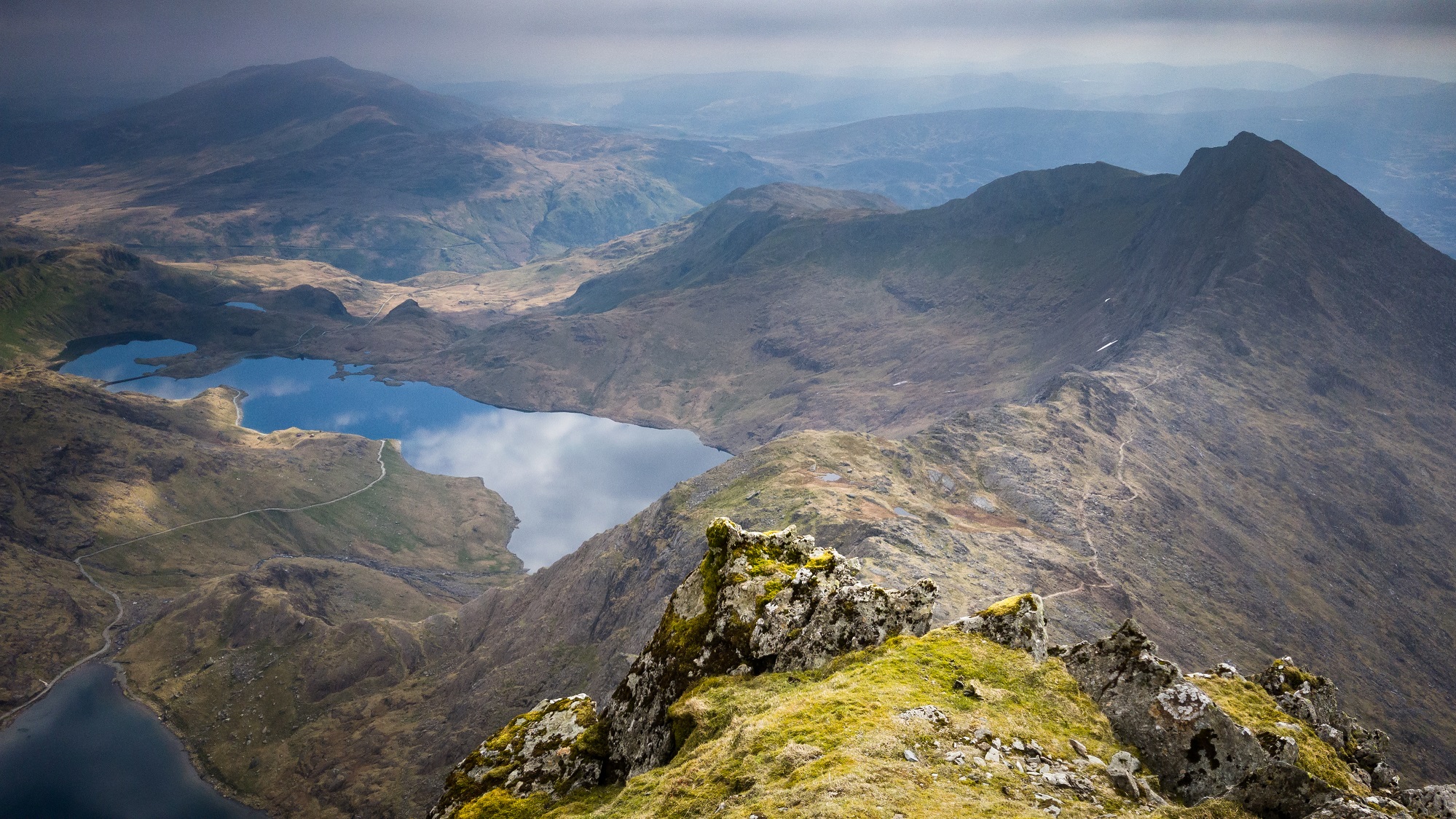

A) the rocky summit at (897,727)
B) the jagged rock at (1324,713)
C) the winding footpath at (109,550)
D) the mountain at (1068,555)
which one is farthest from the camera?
the winding footpath at (109,550)

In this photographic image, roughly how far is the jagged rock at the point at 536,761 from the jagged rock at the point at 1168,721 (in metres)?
15.6

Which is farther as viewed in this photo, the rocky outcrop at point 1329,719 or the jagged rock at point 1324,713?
the jagged rock at point 1324,713

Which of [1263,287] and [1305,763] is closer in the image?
[1305,763]

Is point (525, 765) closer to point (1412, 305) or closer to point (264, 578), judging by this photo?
point (264, 578)

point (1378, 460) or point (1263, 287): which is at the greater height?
point (1263, 287)

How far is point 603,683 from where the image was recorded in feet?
255

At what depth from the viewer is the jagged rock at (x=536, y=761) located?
23.5 meters

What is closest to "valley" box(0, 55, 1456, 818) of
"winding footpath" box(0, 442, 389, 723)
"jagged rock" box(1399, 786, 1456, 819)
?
"winding footpath" box(0, 442, 389, 723)

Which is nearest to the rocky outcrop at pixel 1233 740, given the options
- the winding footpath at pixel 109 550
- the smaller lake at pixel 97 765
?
the smaller lake at pixel 97 765

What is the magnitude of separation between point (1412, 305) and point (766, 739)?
197 m

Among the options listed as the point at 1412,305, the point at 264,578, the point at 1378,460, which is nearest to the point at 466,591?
the point at 264,578

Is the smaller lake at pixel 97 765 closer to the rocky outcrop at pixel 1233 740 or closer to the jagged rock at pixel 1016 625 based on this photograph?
the jagged rock at pixel 1016 625

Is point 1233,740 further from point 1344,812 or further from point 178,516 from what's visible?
point 178,516

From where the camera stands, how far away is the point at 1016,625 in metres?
22.9
